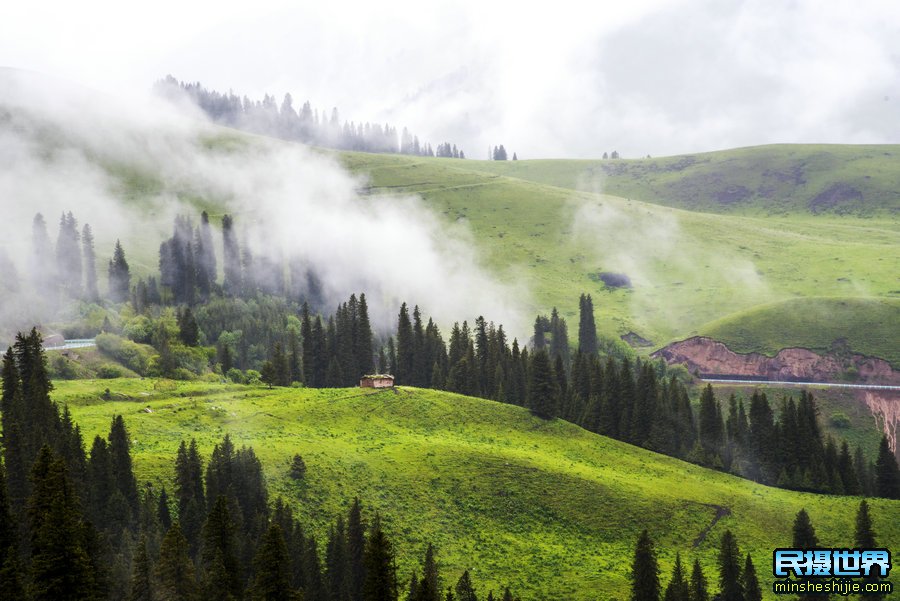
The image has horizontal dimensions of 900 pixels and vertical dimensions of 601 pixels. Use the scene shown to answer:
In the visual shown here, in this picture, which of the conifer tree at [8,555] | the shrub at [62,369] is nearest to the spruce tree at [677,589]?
the conifer tree at [8,555]

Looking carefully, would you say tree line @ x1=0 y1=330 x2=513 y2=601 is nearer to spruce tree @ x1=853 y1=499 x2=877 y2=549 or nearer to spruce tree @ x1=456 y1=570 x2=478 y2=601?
spruce tree @ x1=456 y1=570 x2=478 y2=601

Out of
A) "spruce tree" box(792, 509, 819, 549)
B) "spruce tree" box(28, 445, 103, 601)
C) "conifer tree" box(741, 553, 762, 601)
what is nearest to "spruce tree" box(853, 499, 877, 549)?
"spruce tree" box(792, 509, 819, 549)

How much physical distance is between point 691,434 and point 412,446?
218 feet

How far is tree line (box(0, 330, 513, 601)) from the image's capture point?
65625 millimetres

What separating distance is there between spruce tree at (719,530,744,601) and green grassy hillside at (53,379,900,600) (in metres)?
8.94

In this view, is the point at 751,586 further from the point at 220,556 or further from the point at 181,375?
the point at 181,375

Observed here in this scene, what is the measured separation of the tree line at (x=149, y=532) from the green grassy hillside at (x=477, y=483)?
21.7ft

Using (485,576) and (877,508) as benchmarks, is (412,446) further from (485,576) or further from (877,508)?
(877,508)

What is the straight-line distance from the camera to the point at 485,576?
382ft

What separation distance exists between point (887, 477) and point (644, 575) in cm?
8268

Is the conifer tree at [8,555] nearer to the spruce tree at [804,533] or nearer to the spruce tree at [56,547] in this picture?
the spruce tree at [56,547]

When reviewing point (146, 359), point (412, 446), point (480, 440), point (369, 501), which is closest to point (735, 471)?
point (480, 440)

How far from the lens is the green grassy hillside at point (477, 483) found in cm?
12175

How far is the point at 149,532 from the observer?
320 feet
